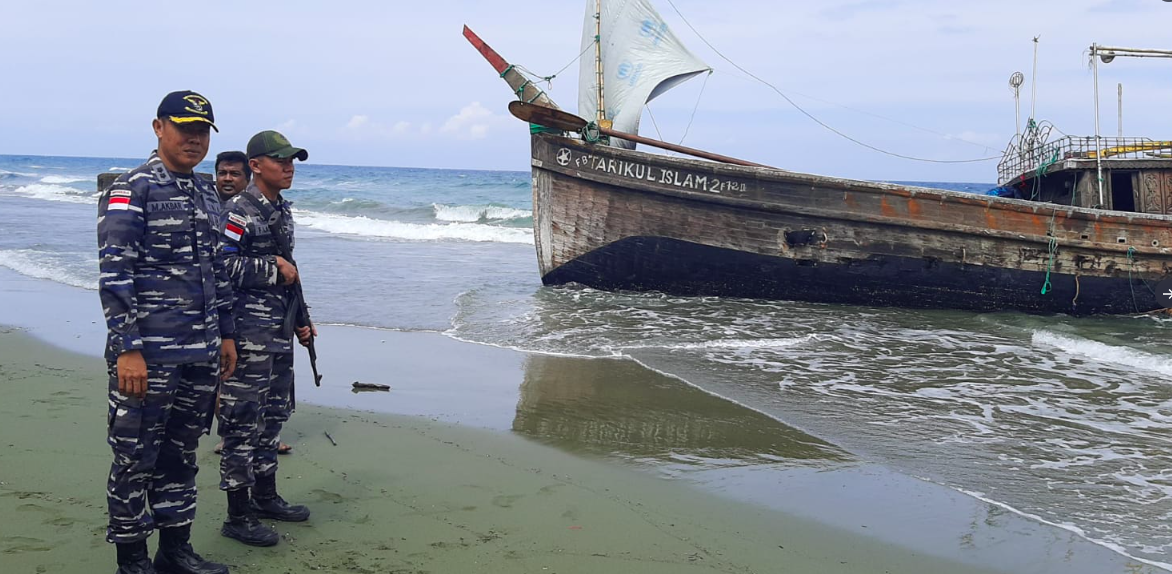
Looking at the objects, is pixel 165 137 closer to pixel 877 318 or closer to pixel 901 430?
pixel 901 430

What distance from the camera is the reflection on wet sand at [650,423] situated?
498cm

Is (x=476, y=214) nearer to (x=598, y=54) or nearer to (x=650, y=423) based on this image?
(x=598, y=54)

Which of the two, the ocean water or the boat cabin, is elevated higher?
Result: the boat cabin

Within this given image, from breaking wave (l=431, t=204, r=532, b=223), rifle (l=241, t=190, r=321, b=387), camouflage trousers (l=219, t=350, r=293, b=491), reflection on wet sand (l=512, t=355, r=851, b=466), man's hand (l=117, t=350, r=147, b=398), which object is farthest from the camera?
breaking wave (l=431, t=204, r=532, b=223)

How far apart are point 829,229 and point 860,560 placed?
773 cm

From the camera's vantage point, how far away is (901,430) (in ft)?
18.5

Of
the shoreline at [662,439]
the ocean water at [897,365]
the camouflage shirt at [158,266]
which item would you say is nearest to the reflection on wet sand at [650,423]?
the shoreline at [662,439]

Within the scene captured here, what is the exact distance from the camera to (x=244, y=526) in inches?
128

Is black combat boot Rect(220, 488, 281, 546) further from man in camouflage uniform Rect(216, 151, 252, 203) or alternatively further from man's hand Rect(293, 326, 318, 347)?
man in camouflage uniform Rect(216, 151, 252, 203)

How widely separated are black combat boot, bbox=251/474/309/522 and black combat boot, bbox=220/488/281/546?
0.17 m

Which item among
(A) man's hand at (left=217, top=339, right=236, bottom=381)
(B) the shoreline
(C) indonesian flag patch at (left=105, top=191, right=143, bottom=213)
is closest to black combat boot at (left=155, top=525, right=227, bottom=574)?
(A) man's hand at (left=217, top=339, right=236, bottom=381)

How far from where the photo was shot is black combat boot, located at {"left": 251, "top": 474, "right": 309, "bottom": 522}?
3.49 m

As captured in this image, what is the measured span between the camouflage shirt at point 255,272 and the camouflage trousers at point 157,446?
453 mm

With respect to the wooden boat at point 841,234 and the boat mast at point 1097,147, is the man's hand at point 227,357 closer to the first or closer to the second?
the wooden boat at point 841,234
